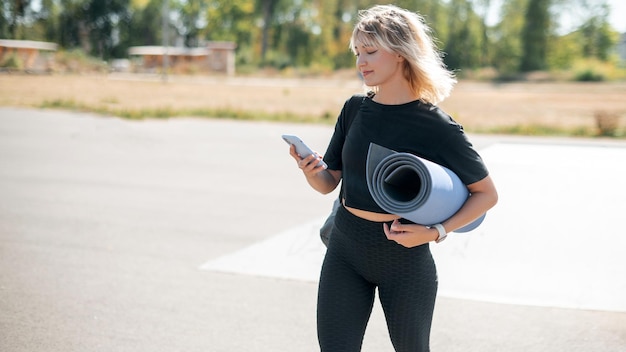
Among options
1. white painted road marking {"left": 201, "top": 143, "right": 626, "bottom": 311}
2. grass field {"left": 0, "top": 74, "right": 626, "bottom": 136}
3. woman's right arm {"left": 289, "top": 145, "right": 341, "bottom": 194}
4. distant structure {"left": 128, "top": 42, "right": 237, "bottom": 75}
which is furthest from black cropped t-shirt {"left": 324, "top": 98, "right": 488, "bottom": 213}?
distant structure {"left": 128, "top": 42, "right": 237, "bottom": 75}

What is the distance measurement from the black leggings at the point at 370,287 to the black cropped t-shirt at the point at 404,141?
128 mm

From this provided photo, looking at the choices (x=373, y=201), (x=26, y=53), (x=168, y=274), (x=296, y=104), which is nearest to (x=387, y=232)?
(x=373, y=201)

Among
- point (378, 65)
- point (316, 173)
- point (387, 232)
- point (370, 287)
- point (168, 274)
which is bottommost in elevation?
point (168, 274)

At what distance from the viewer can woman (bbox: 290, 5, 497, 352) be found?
8.54 feet

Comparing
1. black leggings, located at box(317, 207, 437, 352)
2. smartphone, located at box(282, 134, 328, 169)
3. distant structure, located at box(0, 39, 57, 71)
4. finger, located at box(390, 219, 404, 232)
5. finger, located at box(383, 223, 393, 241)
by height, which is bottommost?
distant structure, located at box(0, 39, 57, 71)

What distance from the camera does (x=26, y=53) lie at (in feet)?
158

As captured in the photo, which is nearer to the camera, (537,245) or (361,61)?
(361,61)

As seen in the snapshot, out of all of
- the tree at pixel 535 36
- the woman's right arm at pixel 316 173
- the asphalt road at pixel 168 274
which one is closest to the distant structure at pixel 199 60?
the tree at pixel 535 36

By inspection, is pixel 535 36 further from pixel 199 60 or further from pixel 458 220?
pixel 458 220

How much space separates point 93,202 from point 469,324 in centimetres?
569

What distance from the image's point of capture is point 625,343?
14.6ft

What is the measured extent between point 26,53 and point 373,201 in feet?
164

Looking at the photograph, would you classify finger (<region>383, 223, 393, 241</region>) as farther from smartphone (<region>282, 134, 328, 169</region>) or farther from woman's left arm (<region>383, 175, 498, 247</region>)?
smartphone (<region>282, 134, 328, 169</region>)

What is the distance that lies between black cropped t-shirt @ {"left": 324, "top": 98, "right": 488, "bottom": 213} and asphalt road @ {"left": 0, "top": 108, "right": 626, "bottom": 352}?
195cm
